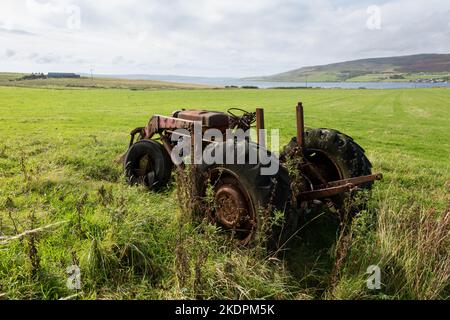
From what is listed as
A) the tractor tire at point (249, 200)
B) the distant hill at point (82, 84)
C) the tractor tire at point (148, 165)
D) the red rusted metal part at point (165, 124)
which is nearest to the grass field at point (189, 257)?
the tractor tire at point (249, 200)

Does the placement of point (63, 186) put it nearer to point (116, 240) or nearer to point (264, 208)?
point (116, 240)

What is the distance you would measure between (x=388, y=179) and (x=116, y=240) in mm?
5826

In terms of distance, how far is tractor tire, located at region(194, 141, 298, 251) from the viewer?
3512mm

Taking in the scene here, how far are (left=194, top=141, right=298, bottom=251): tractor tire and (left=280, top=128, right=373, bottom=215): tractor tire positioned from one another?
1.30 metres

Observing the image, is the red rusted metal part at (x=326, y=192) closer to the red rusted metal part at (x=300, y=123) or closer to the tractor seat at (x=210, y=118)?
the red rusted metal part at (x=300, y=123)

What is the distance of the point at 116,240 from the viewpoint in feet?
11.8

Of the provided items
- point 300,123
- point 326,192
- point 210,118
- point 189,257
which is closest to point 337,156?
point 300,123

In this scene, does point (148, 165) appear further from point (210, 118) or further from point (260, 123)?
point (260, 123)

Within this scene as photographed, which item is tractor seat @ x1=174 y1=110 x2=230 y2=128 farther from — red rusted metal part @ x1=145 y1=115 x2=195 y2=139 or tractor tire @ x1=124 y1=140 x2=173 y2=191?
tractor tire @ x1=124 y1=140 x2=173 y2=191

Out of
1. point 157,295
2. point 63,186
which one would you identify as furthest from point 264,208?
point 63,186

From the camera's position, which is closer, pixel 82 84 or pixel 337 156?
pixel 337 156

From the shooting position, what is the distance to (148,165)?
574cm

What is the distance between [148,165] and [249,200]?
8.37 ft

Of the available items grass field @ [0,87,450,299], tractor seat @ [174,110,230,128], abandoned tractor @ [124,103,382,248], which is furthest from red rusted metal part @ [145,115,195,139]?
grass field @ [0,87,450,299]
